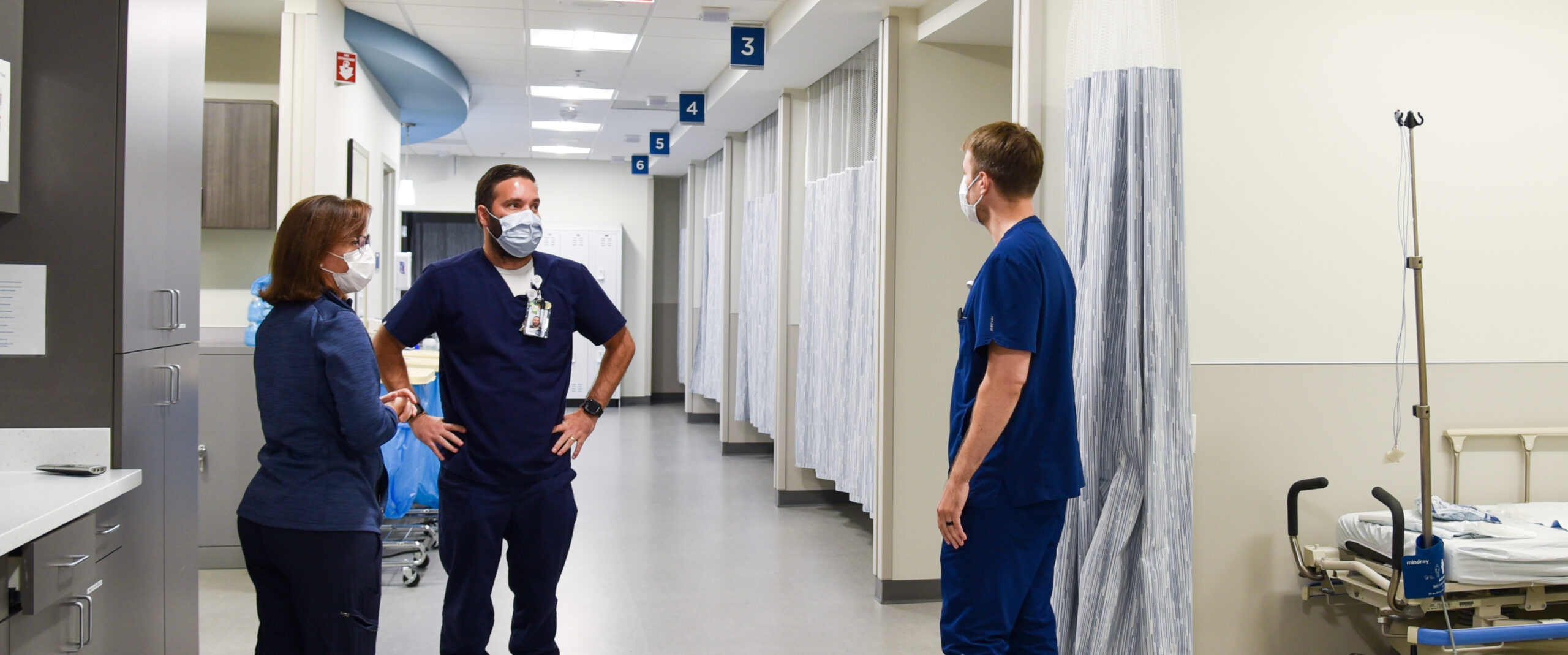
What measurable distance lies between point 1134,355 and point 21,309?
101 inches

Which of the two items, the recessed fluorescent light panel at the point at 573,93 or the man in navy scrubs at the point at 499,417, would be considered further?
the recessed fluorescent light panel at the point at 573,93

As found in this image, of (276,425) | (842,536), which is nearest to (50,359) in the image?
(276,425)

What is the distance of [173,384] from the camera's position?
2594 mm

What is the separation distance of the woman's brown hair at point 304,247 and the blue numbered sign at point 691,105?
5.43 meters

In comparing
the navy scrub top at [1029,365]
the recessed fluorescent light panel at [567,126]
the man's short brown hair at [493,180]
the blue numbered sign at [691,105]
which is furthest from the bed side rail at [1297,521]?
the recessed fluorescent light panel at [567,126]

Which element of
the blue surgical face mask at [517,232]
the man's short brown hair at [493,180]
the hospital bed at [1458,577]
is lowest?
the hospital bed at [1458,577]

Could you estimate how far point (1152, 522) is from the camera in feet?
8.77

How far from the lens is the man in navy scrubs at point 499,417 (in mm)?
2529

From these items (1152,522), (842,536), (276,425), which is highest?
(276,425)

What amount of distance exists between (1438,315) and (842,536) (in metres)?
3.20

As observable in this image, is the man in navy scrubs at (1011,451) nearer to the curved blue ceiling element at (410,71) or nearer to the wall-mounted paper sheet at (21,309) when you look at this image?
the wall-mounted paper sheet at (21,309)

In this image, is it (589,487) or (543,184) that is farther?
(543,184)

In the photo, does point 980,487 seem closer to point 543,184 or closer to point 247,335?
point 247,335

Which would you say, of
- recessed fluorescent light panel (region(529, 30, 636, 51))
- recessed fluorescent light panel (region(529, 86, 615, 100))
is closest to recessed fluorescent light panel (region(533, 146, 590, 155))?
recessed fluorescent light panel (region(529, 86, 615, 100))
